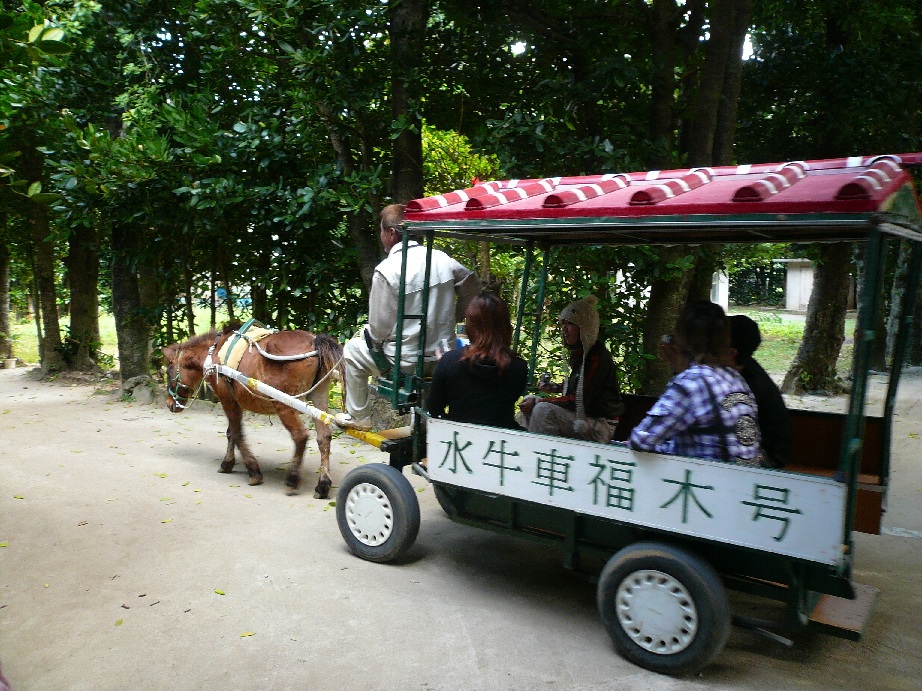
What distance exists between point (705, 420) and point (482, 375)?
138cm

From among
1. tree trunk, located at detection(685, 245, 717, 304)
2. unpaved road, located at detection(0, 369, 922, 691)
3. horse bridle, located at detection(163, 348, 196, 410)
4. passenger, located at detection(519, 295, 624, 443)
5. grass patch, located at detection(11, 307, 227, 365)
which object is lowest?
grass patch, located at detection(11, 307, 227, 365)

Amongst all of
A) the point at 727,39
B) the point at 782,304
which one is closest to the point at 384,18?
the point at 727,39

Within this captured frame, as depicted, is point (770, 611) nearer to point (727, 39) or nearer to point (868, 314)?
point (868, 314)

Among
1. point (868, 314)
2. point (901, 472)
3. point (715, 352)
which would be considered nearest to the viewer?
point (868, 314)

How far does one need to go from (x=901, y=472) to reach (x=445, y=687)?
5797mm

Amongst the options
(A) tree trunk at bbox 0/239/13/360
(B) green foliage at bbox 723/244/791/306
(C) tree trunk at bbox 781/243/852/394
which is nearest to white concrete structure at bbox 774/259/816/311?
(B) green foliage at bbox 723/244/791/306

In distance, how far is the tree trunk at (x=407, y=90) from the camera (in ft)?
Answer: 25.7

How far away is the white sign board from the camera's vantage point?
3.32 meters

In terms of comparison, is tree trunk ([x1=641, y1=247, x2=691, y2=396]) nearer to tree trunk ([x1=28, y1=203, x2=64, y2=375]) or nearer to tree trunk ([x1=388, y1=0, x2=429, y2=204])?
tree trunk ([x1=388, y1=0, x2=429, y2=204])

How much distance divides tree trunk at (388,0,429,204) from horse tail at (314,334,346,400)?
220cm

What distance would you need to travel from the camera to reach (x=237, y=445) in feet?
23.5

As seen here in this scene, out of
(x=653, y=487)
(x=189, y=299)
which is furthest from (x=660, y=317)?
(x=189, y=299)

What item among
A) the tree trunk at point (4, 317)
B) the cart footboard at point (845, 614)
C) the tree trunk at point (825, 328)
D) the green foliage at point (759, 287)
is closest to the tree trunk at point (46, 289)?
the tree trunk at point (4, 317)

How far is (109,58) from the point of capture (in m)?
9.50
